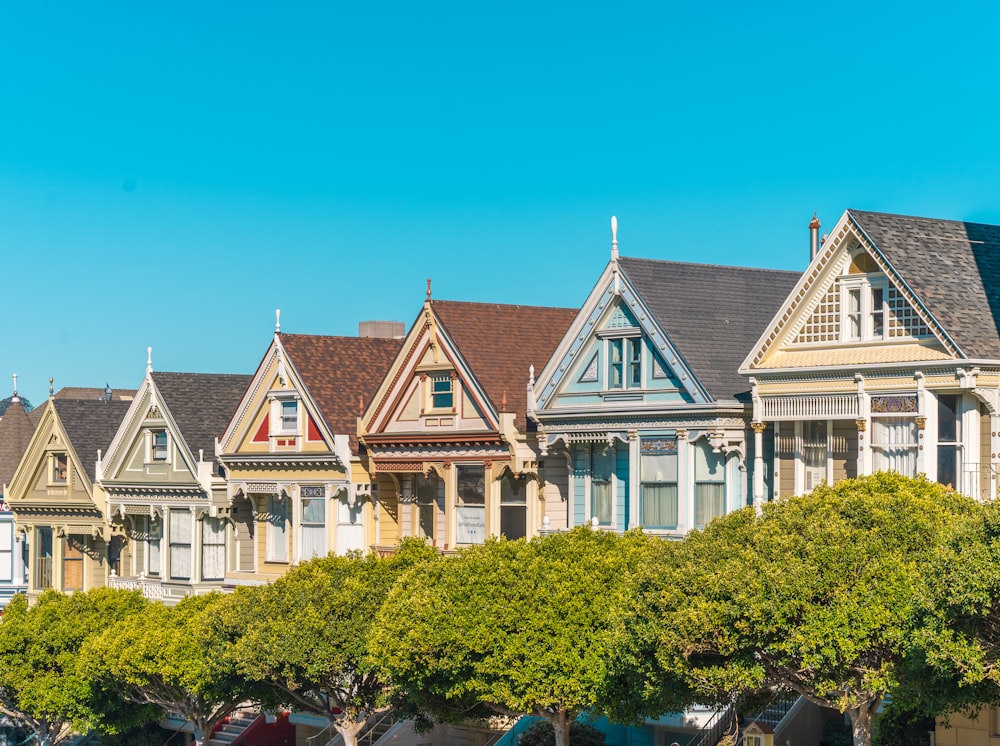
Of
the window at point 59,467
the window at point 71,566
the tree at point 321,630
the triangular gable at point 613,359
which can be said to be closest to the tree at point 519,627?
the tree at point 321,630

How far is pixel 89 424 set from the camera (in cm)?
6819

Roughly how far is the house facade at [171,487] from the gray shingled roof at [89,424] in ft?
5.59

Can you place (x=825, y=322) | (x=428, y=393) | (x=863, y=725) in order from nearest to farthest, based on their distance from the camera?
(x=863, y=725)
(x=825, y=322)
(x=428, y=393)

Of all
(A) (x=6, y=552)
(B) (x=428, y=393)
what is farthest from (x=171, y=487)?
(A) (x=6, y=552)

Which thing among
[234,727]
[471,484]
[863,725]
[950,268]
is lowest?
[234,727]

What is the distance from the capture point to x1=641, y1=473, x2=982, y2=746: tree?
34.8 m

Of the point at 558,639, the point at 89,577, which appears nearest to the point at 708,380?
the point at 558,639

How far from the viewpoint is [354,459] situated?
56.5 metres

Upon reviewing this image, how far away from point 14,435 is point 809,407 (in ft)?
135

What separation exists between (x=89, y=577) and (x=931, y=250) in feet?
117

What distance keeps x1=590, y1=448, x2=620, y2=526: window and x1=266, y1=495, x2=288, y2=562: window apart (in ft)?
41.1

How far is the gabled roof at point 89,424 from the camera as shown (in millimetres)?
67062

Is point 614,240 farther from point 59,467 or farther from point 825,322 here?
point 59,467

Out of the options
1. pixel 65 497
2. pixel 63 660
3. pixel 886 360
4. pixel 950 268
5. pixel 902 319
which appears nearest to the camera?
pixel 902 319
